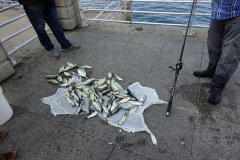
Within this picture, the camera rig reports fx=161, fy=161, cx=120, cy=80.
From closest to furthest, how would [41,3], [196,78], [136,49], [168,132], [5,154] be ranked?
[5,154], [168,132], [196,78], [41,3], [136,49]

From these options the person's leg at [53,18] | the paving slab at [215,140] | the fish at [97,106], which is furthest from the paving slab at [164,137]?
the person's leg at [53,18]

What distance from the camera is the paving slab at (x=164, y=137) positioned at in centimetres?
227

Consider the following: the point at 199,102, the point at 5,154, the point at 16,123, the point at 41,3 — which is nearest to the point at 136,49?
the point at 199,102

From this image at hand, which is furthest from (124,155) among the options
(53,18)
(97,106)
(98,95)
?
(53,18)

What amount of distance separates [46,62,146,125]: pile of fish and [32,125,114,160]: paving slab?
0.42m

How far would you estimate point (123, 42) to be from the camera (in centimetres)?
495

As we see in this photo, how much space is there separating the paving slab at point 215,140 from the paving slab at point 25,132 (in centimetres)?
226

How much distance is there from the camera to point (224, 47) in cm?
269

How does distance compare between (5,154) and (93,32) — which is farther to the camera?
(93,32)

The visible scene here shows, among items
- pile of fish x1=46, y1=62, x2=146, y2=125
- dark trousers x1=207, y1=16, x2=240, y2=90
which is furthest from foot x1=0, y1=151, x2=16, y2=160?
dark trousers x1=207, y1=16, x2=240, y2=90

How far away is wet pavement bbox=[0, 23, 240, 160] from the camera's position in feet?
7.60

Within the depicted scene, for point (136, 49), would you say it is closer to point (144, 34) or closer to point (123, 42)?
point (123, 42)

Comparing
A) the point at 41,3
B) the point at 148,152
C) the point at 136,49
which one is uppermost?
the point at 41,3

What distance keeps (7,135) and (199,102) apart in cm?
333
